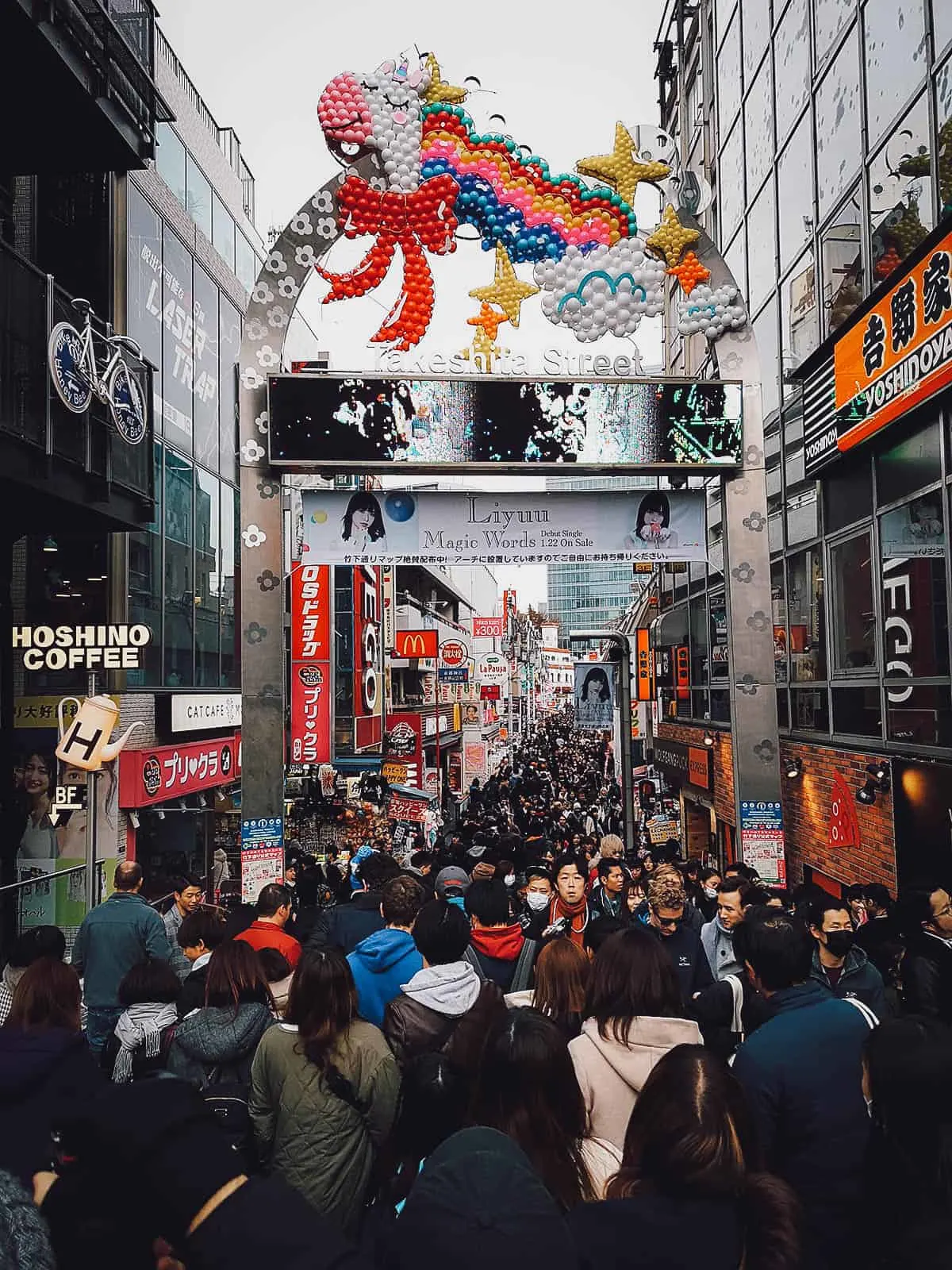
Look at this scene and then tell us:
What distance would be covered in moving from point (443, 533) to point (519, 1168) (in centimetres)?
931

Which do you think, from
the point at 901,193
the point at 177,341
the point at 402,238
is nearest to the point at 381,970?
the point at 402,238

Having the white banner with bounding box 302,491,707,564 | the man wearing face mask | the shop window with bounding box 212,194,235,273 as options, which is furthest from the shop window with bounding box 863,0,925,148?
the shop window with bounding box 212,194,235,273

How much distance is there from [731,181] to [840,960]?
1828cm

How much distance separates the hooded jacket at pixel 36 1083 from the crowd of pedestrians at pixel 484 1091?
1 centimetres

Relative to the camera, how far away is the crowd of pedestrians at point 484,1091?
2135 mm

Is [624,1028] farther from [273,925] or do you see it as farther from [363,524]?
[363,524]

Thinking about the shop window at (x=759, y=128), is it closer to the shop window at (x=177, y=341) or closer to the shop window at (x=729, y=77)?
the shop window at (x=729, y=77)

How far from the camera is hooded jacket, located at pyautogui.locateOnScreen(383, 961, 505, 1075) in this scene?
168 inches

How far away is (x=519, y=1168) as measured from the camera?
89.1 inches

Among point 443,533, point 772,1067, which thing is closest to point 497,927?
point 772,1067

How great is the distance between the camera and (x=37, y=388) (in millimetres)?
10398

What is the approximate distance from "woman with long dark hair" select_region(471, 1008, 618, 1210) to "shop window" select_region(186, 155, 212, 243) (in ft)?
61.8

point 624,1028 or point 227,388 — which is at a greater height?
point 227,388

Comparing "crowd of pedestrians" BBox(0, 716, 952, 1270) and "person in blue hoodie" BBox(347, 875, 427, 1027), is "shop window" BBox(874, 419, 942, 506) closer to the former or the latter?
"crowd of pedestrians" BBox(0, 716, 952, 1270)
